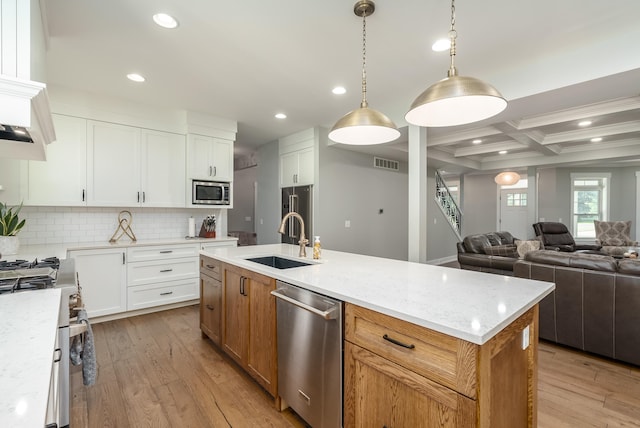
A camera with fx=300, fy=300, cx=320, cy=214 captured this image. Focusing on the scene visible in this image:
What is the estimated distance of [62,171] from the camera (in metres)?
3.39

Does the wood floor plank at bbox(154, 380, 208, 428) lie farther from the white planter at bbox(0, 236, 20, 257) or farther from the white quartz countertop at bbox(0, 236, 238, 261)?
the white planter at bbox(0, 236, 20, 257)

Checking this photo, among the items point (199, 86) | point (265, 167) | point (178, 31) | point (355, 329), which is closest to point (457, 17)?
point (178, 31)

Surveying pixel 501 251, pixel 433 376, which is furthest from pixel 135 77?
pixel 501 251

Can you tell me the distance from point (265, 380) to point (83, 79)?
3465mm

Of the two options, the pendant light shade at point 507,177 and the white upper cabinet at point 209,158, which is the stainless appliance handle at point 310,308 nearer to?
the white upper cabinet at point 209,158

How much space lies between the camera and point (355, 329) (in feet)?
4.75

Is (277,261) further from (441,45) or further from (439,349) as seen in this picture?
(441,45)

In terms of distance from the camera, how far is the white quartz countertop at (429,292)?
1.12 m

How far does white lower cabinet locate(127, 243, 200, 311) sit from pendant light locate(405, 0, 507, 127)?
11.1 ft

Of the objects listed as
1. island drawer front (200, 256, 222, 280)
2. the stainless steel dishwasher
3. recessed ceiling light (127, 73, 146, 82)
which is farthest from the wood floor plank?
recessed ceiling light (127, 73, 146, 82)

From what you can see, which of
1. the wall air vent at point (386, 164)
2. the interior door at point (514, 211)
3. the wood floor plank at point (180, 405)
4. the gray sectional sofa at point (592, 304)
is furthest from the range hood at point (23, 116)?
the interior door at point (514, 211)

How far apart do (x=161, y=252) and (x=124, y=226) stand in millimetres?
700

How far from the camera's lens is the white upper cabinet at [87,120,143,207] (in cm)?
357

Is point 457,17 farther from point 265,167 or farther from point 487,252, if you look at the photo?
point 265,167
